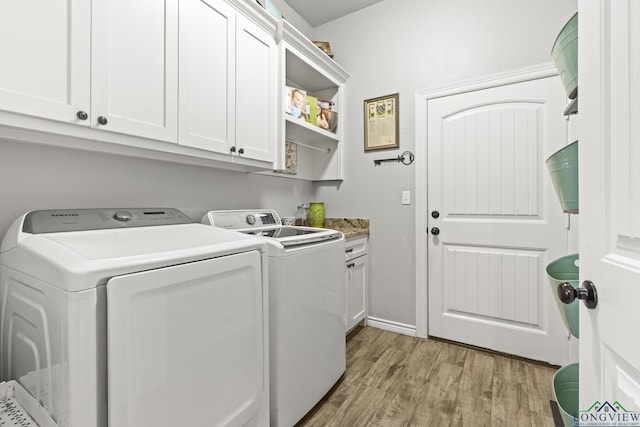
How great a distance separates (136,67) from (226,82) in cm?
49

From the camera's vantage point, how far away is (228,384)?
3.55 feet

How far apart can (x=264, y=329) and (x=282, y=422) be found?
497mm

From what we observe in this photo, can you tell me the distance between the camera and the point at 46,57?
1.01m

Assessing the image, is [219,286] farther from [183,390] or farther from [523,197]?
[523,197]

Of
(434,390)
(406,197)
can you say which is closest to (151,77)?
(406,197)

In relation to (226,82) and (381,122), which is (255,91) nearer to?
(226,82)

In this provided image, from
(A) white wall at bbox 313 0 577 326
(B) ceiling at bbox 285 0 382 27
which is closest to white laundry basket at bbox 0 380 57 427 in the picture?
(A) white wall at bbox 313 0 577 326

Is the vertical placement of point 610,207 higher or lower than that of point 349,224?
higher

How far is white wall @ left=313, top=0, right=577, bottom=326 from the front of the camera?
82.3 inches

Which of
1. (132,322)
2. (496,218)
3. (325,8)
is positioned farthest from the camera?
(325,8)

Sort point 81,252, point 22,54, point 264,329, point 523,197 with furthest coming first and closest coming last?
point 523,197
point 264,329
point 22,54
point 81,252

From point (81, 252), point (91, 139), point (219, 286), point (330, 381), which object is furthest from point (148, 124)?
point (330, 381)

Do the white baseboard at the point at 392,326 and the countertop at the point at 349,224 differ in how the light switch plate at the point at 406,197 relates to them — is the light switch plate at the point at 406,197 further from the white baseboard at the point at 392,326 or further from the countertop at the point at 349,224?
the white baseboard at the point at 392,326

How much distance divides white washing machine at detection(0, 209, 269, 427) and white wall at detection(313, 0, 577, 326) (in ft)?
5.25
